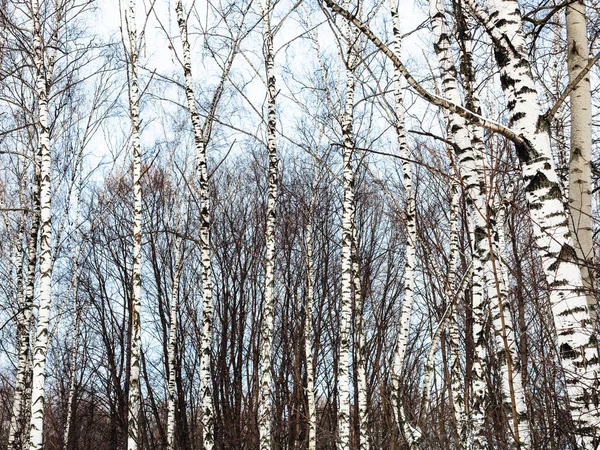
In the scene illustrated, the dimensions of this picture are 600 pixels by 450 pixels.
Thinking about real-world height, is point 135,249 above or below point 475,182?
above

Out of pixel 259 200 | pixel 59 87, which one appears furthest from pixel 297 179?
pixel 59 87

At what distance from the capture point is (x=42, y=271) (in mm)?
8430

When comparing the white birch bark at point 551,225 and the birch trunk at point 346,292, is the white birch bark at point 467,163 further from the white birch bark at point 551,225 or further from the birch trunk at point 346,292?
the birch trunk at point 346,292

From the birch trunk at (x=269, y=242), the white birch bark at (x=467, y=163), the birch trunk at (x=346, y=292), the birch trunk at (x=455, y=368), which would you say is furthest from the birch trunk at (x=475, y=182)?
the birch trunk at (x=269, y=242)

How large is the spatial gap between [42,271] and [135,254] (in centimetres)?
153

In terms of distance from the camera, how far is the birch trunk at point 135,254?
885 centimetres

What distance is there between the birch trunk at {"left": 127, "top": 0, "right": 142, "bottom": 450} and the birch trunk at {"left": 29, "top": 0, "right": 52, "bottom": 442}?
126cm

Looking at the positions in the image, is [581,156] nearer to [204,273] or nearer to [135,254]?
[204,273]

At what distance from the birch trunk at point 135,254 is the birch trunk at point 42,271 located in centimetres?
126

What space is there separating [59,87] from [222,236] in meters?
8.21

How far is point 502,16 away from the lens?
382 centimetres

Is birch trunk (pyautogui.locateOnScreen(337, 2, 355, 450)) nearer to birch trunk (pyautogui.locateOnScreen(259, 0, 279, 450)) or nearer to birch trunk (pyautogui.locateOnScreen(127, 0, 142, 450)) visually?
birch trunk (pyautogui.locateOnScreen(259, 0, 279, 450))

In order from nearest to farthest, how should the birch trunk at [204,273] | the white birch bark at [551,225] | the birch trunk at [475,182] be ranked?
the white birch bark at [551,225] < the birch trunk at [475,182] < the birch trunk at [204,273]

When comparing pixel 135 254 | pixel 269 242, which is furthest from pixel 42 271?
pixel 269 242
